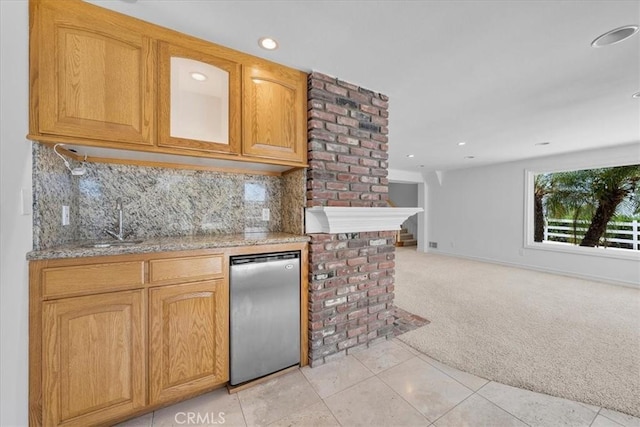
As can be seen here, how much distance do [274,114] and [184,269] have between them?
1244 millimetres

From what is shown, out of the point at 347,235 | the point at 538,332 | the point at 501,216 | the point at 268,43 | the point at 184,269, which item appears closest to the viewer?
the point at 184,269

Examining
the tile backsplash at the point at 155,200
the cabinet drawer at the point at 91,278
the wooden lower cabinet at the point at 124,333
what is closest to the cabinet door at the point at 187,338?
the wooden lower cabinet at the point at 124,333

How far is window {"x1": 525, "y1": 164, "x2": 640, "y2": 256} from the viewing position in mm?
4195

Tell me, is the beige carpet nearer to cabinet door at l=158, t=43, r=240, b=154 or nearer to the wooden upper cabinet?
cabinet door at l=158, t=43, r=240, b=154

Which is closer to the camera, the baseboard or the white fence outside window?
the baseboard

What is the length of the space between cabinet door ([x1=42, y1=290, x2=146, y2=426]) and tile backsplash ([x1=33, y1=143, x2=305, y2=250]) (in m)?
0.43

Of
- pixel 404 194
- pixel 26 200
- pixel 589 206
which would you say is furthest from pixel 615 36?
pixel 404 194

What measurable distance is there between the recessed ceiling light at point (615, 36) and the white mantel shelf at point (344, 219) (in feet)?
5.46

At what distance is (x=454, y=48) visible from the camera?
1.67 m

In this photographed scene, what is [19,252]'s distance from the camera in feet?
3.79

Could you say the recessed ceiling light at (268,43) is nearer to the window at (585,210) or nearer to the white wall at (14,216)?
the white wall at (14,216)

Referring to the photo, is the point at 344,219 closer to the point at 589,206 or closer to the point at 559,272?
the point at 559,272

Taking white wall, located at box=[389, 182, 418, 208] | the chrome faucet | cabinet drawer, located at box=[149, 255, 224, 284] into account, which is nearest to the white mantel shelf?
cabinet drawer, located at box=[149, 255, 224, 284]

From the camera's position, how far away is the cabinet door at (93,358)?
1231mm
